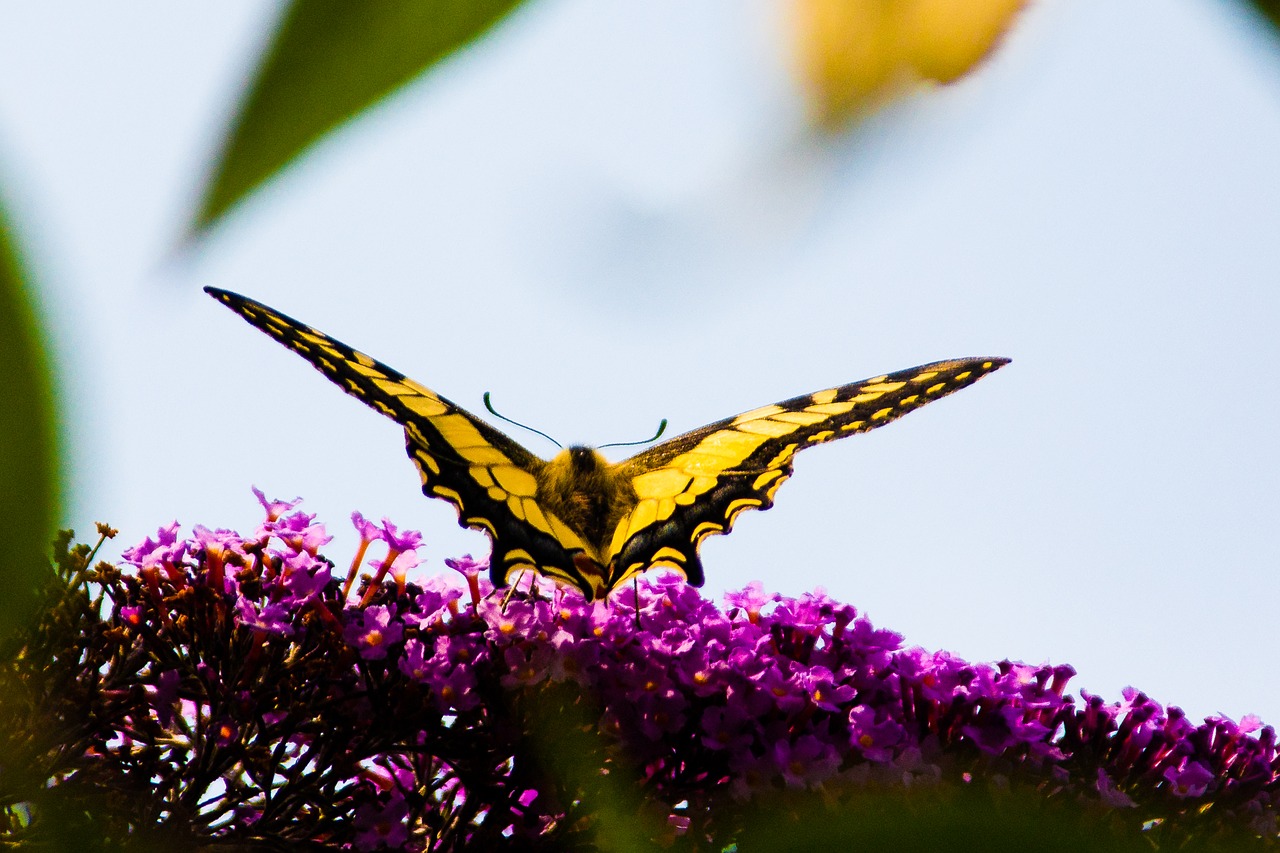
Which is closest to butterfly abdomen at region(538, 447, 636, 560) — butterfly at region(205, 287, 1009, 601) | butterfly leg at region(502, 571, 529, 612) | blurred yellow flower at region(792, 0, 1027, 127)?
butterfly at region(205, 287, 1009, 601)

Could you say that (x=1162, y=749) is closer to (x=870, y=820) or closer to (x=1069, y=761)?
(x=1069, y=761)

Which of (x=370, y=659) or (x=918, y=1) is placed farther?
(x=370, y=659)

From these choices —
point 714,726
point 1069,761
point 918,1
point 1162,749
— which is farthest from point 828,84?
point 1162,749

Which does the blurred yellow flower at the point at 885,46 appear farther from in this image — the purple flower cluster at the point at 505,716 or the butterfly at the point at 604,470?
the butterfly at the point at 604,470

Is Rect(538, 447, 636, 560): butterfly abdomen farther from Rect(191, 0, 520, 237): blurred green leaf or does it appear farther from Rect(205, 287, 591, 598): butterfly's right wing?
Rect(191, 0, 520, 237): blurred green leaf

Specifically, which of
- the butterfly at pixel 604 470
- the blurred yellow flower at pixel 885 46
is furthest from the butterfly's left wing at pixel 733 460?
the blurred yellow flower at pixel 885 46

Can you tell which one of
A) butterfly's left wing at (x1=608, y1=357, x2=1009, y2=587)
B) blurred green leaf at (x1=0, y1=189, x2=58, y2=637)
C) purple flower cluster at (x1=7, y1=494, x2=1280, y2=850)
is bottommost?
blurred green leaf at (x1=0, y1=189, x2=58, y2=637)
